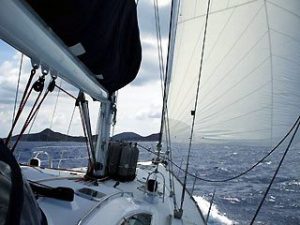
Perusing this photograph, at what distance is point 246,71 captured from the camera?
5.08m

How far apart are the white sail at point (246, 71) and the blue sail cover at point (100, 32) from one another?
204 centimetres

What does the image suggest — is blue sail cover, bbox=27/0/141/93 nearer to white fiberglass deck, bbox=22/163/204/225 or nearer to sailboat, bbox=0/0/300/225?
sailboat, bbox=0/0/300/225

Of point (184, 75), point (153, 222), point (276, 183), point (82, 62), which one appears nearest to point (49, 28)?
point (82, 62)

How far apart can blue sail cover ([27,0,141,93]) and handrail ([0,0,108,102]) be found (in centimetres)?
6

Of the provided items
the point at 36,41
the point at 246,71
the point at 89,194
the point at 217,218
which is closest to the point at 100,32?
the point at 36,41

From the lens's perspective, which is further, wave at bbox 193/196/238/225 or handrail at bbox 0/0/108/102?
wave at bbox 193/196/238/225

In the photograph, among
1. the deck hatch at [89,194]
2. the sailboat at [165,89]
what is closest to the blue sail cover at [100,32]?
the sailboat at [165,89]

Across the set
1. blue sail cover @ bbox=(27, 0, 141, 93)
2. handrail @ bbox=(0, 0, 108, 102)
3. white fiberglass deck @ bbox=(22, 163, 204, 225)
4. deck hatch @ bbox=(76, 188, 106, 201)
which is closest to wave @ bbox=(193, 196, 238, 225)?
white fiberglass deck @ bbox=(22, 163, 204, 225)

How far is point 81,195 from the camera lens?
9.34 feet

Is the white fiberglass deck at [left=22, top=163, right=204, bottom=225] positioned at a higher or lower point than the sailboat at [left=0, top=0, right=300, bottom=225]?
lower

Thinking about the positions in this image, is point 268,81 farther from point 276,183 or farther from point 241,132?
point 276,183

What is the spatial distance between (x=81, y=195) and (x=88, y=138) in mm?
1128

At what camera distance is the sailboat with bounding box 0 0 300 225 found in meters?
1.77

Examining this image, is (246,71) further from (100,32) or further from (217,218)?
(217,218)
